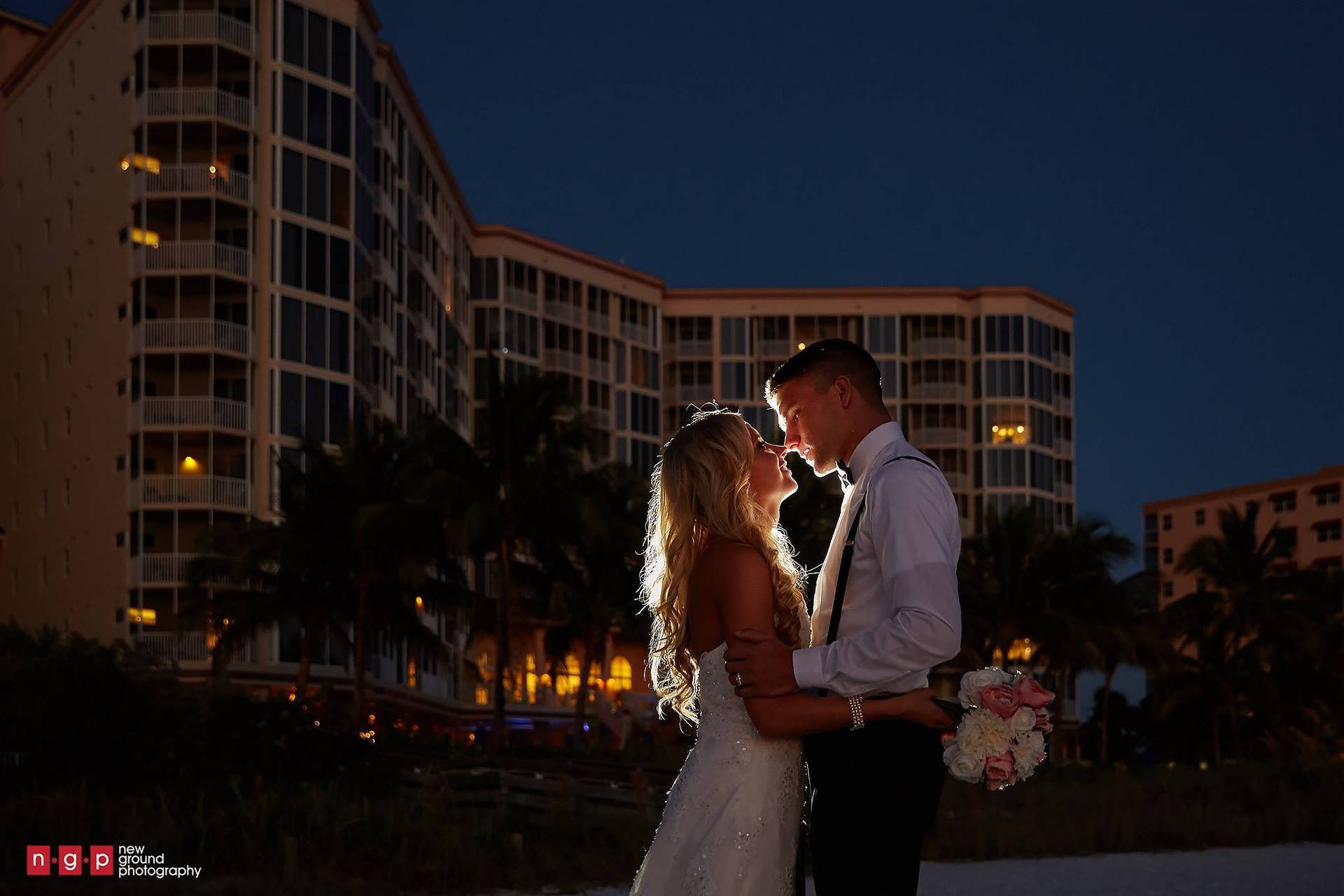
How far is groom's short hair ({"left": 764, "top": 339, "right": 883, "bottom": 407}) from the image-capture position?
16.5 feet

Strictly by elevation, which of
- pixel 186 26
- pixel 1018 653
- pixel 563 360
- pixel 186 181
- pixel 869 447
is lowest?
pixel 1018 653

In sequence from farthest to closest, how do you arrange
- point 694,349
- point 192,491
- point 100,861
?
point 694,349 → point 192,491 → point 100,861

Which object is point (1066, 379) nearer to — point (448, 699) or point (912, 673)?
point (448, 699)

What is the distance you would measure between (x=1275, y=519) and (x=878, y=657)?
415 ft

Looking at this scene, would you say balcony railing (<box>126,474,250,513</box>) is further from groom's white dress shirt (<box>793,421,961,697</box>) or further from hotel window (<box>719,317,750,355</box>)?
groom's white dress shirt (<box>793,421,961,697</box>)

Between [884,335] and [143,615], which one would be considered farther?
[884,335]

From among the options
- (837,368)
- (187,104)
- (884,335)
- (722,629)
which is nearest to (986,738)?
(722,629)

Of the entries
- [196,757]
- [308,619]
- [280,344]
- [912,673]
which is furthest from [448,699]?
[912,673]

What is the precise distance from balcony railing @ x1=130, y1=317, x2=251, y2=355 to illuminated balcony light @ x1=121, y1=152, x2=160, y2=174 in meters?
4.95

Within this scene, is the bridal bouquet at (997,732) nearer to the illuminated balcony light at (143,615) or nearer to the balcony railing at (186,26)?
the illuminated balcony light at (143,615)

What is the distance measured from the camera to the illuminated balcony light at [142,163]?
56156 millimetres

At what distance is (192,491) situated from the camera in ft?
177

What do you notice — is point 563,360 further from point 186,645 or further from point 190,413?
point 186,645

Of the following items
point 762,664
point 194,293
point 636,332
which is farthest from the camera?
point 636,332
